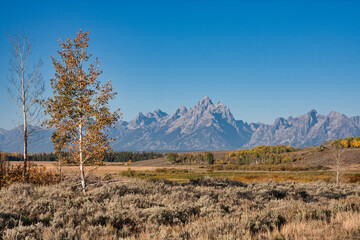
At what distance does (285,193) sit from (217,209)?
975 centimetres

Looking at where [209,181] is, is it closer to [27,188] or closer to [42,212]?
[27,188]

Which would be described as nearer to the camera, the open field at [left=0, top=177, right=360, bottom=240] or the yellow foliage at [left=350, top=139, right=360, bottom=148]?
the open field at [left=0, top=177, right=360, bottom=240]

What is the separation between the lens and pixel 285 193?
19.4m

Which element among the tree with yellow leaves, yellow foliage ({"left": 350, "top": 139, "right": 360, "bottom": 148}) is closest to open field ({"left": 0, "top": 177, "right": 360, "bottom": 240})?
the tree with yellow leaves

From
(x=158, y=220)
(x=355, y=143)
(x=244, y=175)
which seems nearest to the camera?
(x=158, y=220)

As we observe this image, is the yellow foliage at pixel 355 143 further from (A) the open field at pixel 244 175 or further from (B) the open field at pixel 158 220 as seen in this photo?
(B) the open field at pixel 158 220

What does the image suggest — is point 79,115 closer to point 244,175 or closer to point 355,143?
point 244,175

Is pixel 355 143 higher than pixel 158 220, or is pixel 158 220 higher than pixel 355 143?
pixel 355 143

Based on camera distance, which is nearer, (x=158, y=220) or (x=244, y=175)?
(x=158, y=220)

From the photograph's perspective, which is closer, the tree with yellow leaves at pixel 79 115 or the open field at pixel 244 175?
the tree with yellow leaves at pixel 79 115

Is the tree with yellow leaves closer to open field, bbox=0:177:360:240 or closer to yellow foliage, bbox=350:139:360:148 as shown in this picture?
open field, bbox=0:177:360:240

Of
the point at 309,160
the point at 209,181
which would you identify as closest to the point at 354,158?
the point at 309,160

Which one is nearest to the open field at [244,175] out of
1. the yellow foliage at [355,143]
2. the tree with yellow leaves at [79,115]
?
the tree with yellow leaves at [79,115]

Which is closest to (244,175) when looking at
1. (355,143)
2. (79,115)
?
(79,115)
